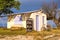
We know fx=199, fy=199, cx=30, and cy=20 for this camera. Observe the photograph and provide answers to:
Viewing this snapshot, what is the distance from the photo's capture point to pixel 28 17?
25172mm

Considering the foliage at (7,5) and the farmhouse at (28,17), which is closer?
the farmhouse at (28,17)

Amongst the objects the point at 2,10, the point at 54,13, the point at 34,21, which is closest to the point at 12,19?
the point at 2,10

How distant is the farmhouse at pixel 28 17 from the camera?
936 inches

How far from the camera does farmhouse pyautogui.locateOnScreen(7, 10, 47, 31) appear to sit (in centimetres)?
2378

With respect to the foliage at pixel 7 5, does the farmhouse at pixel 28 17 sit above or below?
below

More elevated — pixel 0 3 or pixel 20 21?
pixel 0 3

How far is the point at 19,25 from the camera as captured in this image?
86.4 ft

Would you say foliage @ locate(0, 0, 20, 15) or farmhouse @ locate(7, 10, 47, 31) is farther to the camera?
foliage @ locate(0, 0, 20, 15)

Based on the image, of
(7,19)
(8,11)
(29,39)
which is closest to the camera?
(29,39)

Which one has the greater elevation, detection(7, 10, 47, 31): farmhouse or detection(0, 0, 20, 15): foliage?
detection(0, 0, 20, 15): foliage

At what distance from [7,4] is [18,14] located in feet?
9.07

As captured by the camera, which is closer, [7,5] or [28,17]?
[28,17]

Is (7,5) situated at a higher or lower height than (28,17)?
higher

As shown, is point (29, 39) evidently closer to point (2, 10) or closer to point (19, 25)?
point (19, 25)
